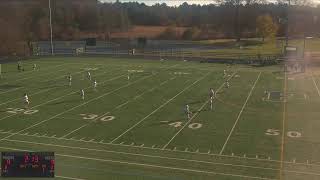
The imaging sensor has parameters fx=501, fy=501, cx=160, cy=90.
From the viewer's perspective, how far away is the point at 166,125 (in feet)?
74.9

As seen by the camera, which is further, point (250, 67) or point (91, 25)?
point (91, 25)

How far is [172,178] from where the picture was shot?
15.6 meters

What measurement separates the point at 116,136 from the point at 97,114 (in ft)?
15.3

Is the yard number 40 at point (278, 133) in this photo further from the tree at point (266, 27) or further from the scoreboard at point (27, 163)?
the tree at point (266, 27)

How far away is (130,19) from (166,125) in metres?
83.9

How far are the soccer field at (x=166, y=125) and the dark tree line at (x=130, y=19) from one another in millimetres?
39481

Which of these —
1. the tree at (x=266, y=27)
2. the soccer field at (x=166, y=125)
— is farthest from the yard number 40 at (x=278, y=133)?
the tree at (x=266, y=27)

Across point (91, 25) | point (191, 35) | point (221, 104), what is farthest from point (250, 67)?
point (91, 25)

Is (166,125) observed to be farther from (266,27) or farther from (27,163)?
(266,27)

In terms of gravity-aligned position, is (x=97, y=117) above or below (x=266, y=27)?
below

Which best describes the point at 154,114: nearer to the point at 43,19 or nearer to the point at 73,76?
the point at 73,76

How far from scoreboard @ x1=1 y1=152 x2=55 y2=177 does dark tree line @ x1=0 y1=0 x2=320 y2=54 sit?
62069mm

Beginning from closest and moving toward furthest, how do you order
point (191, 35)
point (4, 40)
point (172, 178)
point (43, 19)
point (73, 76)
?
point (172, 178), point (73, 76), point (4, 40), point (43, 19), point (191, 35)

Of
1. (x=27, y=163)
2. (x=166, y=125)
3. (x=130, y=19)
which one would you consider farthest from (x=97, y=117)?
(x=130, y=19)
